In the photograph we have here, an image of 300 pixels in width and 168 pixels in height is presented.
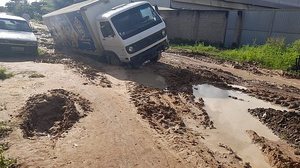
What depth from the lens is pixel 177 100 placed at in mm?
8414

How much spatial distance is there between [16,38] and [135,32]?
18.5ft

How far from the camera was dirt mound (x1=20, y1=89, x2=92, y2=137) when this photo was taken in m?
6.38

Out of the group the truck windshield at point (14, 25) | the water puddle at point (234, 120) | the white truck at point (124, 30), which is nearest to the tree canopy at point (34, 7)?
the truck windshield at point (14, 25)

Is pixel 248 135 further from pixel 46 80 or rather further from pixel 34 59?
pixel 34 59

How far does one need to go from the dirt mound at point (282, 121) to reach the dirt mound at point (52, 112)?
3844 mm

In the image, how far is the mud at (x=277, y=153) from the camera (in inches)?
202

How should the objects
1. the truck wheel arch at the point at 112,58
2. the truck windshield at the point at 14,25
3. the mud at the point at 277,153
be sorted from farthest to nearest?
1. the truck windshield at the point at 14,25
2. the truck wheel arch at the point at 112,58
3. the mud at the point at 277,153

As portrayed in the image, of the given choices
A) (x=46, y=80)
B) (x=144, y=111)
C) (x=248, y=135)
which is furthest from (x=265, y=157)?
(x=46, y=80)

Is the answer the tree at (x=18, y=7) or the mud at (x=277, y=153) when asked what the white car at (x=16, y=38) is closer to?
the mud at (x=277, y=153)

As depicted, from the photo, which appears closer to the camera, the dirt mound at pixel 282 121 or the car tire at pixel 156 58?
the dirt mound at pixel 282 121

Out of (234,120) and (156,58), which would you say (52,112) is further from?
(156,58)

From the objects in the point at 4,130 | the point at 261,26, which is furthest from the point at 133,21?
the point at 261,26

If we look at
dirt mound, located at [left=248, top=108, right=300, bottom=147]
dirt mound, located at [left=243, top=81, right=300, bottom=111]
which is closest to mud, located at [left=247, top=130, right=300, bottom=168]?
dirt mound, located at [left=248, top=108, right=300, bottom=147]

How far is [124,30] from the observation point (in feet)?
38.5
